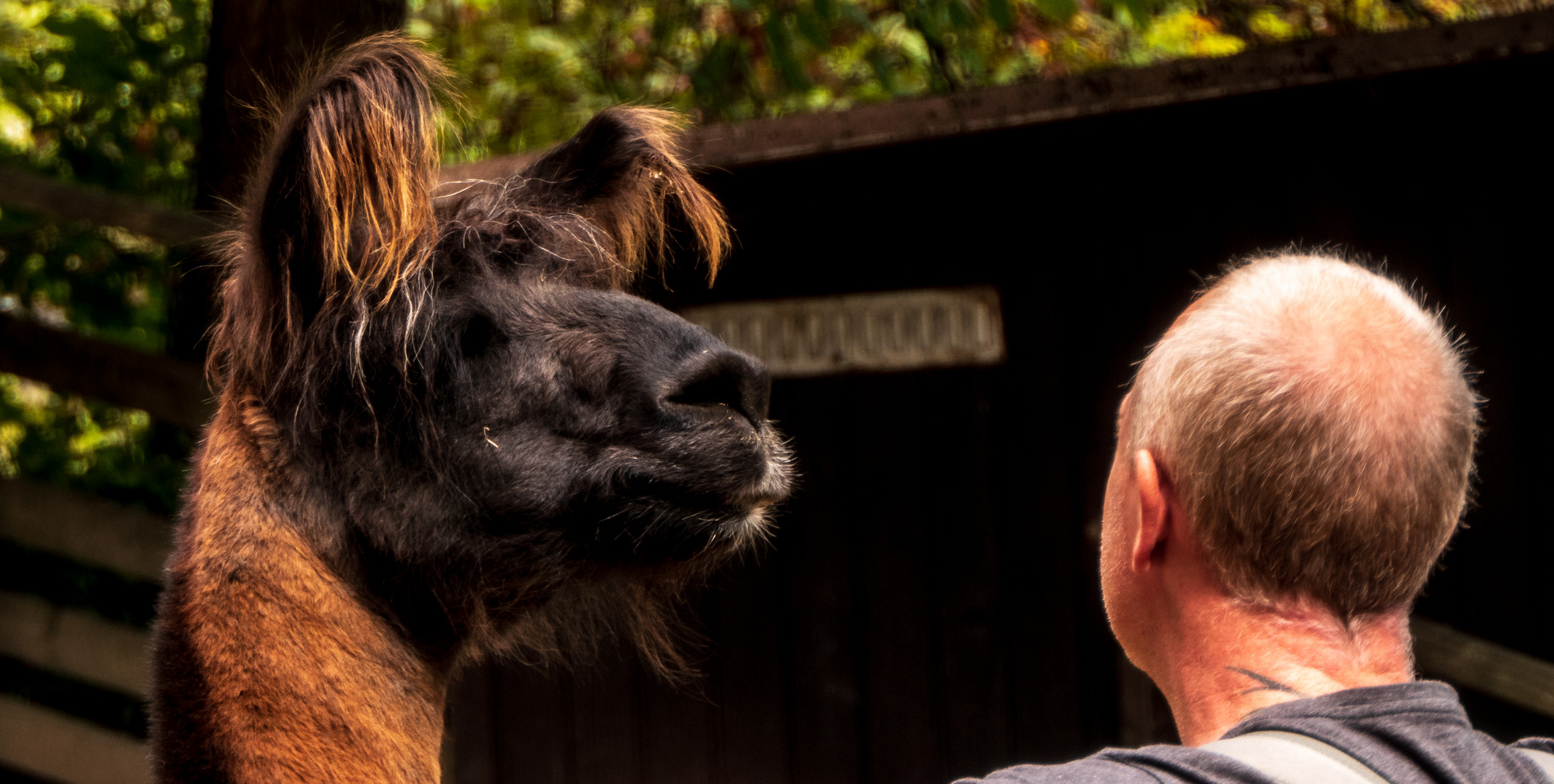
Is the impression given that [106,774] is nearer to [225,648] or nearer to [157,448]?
[157,448]

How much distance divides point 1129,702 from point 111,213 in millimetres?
3623

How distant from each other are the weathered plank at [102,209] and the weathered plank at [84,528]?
103 centimetres

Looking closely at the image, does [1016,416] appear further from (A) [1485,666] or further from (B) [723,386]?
(B) [723,386]

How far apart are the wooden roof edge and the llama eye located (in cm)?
78

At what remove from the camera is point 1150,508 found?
133 cm

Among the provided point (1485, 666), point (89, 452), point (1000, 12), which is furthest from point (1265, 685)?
point (89, 452)

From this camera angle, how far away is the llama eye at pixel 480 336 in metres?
2.00

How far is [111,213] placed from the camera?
3.67 m

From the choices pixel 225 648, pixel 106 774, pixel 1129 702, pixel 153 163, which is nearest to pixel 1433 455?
pixel 225 648

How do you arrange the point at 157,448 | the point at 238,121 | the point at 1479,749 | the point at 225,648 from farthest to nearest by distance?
the point at 157,448 < the point at 238,121 < the point at 225,648 < the point at 1479,749

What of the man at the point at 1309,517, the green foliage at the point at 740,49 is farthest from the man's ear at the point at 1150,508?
the green foliage at the point at 740,49

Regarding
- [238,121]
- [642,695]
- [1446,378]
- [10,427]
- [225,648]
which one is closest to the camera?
[1446,378]

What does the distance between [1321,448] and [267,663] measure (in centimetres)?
152

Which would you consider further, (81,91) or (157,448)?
(157,448)
